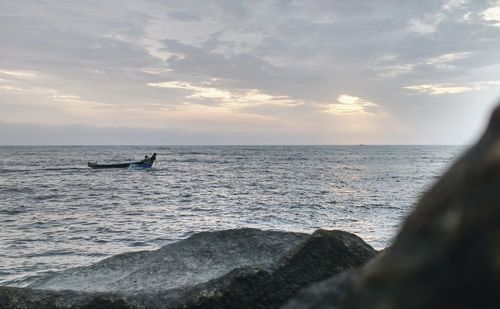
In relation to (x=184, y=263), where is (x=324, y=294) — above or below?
above

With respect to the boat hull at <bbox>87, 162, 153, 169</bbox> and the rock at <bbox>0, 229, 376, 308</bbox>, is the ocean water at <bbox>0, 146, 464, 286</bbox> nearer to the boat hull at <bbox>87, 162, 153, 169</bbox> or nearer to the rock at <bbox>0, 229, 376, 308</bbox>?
the rock at <bbox>0, 229, 376, 308</bbox>

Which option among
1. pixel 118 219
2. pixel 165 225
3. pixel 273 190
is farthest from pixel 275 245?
pixel 273 190

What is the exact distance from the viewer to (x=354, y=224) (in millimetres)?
28391

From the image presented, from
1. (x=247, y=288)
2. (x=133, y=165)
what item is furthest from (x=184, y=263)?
(x=133, y=165)

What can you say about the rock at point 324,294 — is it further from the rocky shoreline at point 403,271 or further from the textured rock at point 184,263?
the textured rock at point 184,263

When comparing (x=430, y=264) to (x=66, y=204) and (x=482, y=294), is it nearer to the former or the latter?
(x=482, y=294)

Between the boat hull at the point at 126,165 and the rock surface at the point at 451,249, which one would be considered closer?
the rock surface at the point at 451,249

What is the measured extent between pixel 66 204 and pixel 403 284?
40980mm

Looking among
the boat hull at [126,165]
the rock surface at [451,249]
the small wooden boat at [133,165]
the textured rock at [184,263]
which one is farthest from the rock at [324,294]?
the boat hull at [126,165]

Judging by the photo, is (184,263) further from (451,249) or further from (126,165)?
(126,165)

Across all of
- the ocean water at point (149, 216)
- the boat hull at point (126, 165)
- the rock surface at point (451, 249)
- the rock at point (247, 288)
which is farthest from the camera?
the boat hull at point (126, 165)

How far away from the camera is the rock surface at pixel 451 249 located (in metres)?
1.47

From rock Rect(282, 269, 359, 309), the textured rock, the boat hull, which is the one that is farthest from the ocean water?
the boat hull

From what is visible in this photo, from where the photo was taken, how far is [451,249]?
156 centimetres
